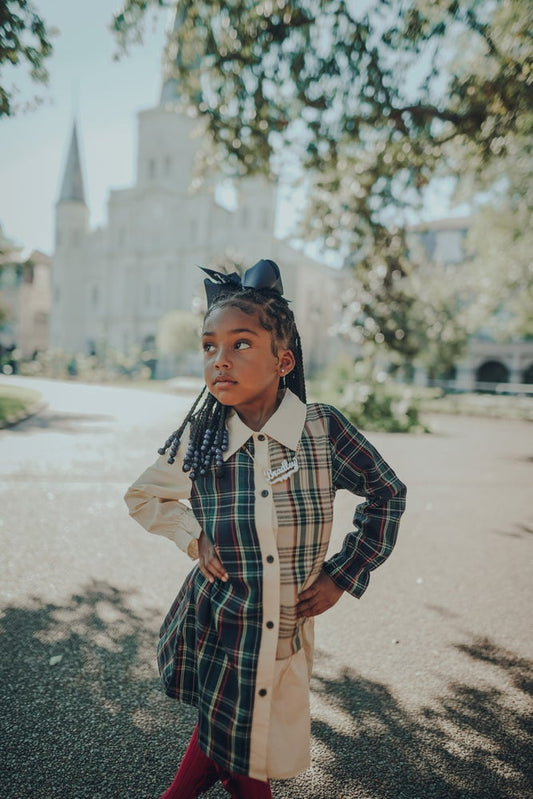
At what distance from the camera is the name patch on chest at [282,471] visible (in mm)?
1680

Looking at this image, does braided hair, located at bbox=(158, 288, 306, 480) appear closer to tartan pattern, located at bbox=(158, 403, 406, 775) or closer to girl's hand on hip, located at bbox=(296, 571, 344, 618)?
tartan pattern, located at bbox=(158, 403, 406, 775)

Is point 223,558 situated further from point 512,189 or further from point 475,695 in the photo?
point 512,189

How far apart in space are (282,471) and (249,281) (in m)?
0.64

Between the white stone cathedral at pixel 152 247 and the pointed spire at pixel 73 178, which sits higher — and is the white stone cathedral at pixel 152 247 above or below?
below

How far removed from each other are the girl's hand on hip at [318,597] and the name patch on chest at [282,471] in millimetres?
372

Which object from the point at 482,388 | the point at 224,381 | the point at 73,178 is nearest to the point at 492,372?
the point at 482,388

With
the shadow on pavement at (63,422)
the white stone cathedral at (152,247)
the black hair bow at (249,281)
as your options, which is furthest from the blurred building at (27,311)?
the black hair bow at (249,281)

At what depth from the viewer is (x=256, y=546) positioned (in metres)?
1.61

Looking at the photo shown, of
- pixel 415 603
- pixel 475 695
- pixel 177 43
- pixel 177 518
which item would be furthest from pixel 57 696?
pixel 177 43

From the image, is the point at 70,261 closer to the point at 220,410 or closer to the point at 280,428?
the point at 220,410

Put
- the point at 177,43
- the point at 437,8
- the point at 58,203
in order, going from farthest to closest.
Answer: the point at 58,203
the point at 177,43
the point at 437,8

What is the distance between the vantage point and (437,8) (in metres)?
7.30

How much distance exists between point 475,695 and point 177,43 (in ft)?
29.8

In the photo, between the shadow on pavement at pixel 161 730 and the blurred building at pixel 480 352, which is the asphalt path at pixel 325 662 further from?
the blurred building at pixel 480 352
